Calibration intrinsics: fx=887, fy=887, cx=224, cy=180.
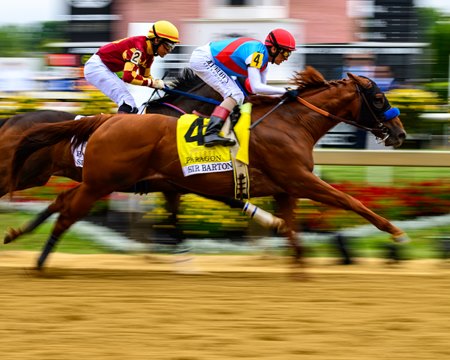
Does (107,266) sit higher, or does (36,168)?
(36,168)

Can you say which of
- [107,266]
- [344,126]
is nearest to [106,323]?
[107,266]

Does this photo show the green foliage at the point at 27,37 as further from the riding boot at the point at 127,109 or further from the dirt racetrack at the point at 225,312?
the dirt racetrack at the point at 225,312

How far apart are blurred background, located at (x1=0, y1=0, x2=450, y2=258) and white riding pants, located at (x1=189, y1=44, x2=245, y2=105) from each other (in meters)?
1.50

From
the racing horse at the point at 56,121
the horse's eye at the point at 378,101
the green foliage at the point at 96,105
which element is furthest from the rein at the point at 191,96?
the green foliage at the point at 96,105

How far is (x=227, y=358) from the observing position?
433 cm

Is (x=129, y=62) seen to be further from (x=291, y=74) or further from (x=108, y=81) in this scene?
(x=291, y=74)

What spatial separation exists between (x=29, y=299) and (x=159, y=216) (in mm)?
2456

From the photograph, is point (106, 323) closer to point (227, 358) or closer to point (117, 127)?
point (227, 358)

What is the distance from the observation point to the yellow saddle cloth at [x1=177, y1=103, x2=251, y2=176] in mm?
6395

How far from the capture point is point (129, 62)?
22.7 feet

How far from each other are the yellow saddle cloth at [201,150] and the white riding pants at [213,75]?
13.6 inches

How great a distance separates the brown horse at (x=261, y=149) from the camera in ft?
21.0

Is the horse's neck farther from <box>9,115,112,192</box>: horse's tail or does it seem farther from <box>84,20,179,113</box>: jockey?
<box>9,115,112,192</box>: horse's tail

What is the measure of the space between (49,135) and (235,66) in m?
1.52
